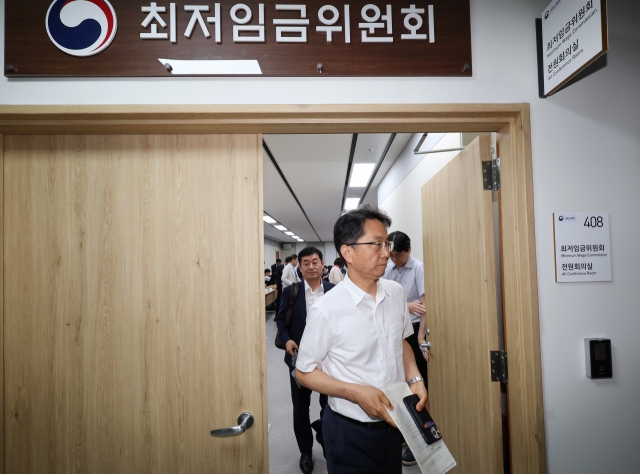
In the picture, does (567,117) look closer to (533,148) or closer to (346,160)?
(533,148)

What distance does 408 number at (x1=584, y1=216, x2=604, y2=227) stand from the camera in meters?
1.33

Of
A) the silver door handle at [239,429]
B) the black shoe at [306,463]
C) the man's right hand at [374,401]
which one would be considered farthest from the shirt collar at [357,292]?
the black shoe at [306,463]

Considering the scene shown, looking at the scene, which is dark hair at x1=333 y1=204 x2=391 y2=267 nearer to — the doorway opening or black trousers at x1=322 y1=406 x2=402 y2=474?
the doorway opening

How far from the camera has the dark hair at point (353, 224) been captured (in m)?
1.52

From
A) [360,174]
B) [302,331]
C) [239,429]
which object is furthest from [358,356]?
[360,174]

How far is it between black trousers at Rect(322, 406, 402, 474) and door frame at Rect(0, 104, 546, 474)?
466mm

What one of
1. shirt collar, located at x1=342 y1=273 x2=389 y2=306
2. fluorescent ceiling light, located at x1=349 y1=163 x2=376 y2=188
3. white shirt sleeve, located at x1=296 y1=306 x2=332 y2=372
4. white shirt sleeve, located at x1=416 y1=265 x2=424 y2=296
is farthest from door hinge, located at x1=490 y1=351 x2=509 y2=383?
fluorescent ceiling light, located at x1=349 y1=163 x2=376 y2=188

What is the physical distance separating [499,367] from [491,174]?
2.71ft

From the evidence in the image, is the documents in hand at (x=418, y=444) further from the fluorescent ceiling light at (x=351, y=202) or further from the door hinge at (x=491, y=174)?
the fluorescent ceiling light at (x=351, y=202)

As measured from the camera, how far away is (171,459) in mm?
1323

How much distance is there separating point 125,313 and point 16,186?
65cm

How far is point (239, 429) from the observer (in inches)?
50.0

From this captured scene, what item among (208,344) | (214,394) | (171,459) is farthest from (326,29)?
(171,459)

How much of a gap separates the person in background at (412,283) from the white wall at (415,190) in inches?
10.2
